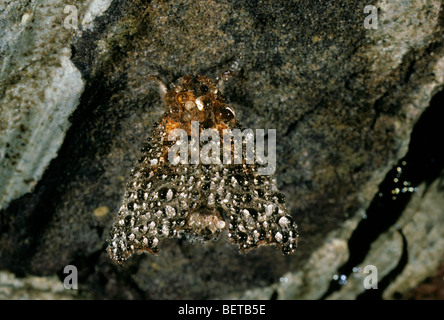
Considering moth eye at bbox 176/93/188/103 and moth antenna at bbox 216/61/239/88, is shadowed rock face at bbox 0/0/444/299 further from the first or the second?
moth eye at bbox 176/93/188/103

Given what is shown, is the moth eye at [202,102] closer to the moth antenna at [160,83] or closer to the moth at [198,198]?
the moth at [198,198]

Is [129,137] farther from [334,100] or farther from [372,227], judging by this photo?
[372,227]

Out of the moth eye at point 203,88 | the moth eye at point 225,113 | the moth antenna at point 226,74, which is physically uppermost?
the moth antenna at point 226,74

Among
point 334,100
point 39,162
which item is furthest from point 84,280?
point 334,100

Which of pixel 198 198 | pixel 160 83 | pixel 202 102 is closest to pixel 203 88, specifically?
pixel 202 102

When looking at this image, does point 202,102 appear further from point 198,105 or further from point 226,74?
point 226,74

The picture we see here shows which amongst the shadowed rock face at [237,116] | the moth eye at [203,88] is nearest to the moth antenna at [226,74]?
the shadowed rock face at [237,116]

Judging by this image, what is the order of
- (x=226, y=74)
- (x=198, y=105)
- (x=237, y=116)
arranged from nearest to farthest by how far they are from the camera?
1. (x=198, y=105)
2. (x=226, y=74)
3. (x=237, y=116)
